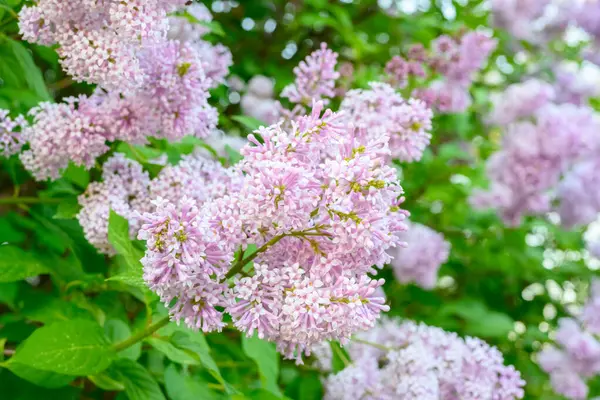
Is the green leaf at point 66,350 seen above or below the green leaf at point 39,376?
above

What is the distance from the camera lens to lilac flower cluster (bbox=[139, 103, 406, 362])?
2.97 ft

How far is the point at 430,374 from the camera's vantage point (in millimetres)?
1493

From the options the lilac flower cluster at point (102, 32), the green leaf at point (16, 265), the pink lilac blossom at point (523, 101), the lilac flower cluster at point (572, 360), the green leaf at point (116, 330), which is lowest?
the lilac flower cluster at point (572, 360)

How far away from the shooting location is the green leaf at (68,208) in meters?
1.38

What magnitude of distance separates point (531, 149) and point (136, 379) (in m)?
1.96

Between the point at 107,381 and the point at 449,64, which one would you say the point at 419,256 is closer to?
the point at 449,64

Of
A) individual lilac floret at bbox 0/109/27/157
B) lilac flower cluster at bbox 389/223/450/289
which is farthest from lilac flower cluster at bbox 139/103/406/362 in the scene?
lilac flower cluster at bbox 389/223/450/289

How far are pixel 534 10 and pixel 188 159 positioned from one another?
2647mm

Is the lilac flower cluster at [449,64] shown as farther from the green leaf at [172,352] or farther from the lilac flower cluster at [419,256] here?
the green leaf at [172,352]

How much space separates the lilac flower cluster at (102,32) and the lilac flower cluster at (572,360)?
2228 mm

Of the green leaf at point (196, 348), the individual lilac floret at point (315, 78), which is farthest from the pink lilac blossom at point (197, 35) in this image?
the green leaf at point (196, 348)

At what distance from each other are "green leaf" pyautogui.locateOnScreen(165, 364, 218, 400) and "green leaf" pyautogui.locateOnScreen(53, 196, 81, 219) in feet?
1.16

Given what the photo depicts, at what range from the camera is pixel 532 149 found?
9.04ft

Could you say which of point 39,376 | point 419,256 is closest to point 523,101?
point 419,256
